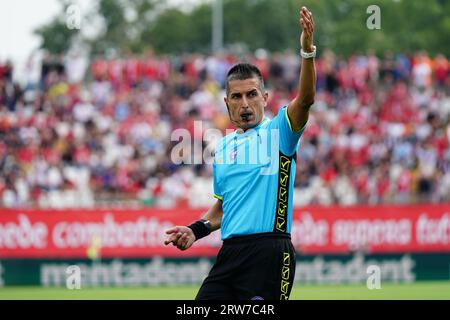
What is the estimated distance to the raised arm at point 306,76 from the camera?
22.6 ft

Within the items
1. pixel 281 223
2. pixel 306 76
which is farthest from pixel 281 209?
pixel 306 76

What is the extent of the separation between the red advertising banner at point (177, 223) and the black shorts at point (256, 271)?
1455cm

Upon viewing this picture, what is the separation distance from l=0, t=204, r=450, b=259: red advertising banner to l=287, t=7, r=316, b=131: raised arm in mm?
14968

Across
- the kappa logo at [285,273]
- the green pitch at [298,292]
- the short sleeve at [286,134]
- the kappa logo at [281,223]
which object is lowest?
the green pitch at [298,292]

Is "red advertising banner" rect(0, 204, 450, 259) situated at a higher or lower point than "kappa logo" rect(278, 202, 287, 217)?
lower

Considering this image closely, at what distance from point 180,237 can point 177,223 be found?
14.6 meters

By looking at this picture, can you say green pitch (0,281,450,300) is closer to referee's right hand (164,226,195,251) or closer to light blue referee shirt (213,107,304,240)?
referee's right hand (164,226,195,251)

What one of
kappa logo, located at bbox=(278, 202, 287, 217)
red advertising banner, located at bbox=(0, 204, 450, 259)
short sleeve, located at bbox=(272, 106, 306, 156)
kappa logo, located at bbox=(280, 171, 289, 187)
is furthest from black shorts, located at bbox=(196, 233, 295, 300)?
red advertising banner, located at bbox=(0, 204, 450, 259)

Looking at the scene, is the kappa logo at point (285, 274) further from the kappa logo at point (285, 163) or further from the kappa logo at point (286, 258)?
the kappa logo at point (285, 163)

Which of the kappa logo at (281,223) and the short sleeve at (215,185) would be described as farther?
the short sleeve at (215,185)

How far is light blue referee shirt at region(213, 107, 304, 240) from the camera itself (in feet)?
24.5

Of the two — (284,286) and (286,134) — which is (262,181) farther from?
(284,286)

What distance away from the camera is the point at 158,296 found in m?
18.6

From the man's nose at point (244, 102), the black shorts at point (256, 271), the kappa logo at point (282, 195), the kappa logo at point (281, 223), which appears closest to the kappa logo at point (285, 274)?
the black shorts at point (256, 271)
